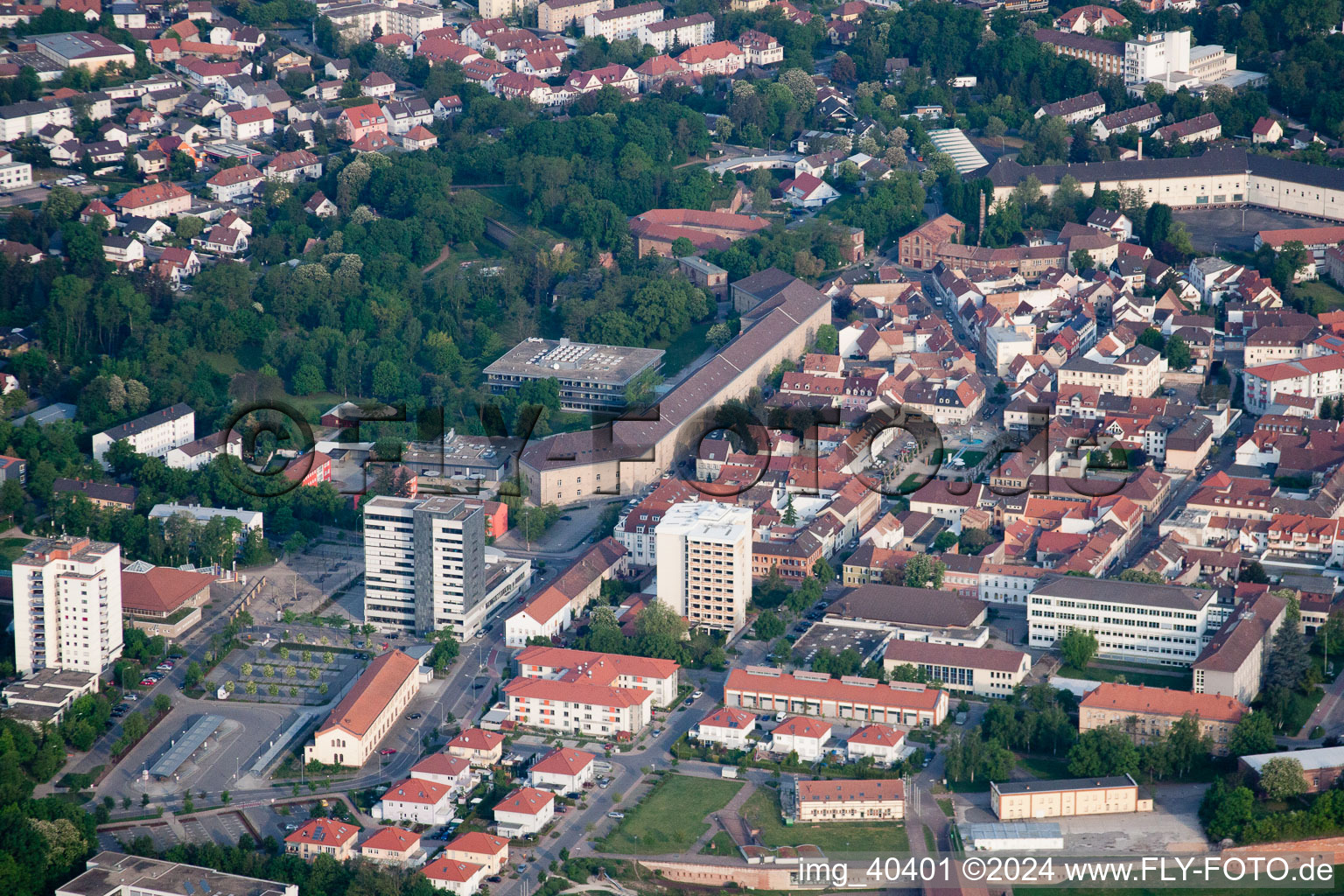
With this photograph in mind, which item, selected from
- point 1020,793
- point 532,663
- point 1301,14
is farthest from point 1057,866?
point 1301,14

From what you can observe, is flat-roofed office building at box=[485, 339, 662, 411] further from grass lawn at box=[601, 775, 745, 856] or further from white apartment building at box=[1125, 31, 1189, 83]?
white apartment building at box=[1125, 31, 1189, 83]

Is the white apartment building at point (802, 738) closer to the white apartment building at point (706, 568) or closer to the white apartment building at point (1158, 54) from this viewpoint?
the white apartment building at point (706, 568)

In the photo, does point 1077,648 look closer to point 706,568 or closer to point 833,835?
point 706,568

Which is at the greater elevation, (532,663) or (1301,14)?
(1301,14)

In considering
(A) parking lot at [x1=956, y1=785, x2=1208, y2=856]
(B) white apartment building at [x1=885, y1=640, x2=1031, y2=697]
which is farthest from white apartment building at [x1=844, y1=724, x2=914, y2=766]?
(B) white apartment building at [x1=885, y1=640, x2=1031, y2=697]

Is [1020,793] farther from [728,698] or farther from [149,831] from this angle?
[149,831]

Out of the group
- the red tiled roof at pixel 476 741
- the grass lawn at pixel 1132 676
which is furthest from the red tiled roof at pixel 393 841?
the grass lawn at pixel 1132 676
